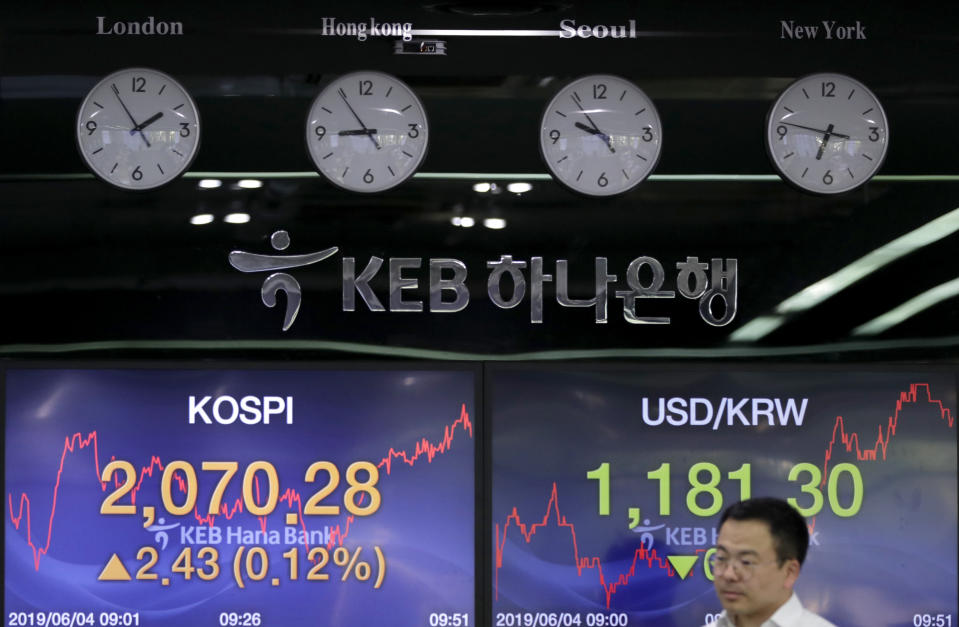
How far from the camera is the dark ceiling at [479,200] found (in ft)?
16.3

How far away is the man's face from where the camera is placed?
15.4ft

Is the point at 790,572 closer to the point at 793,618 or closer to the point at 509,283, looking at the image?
the point at 793,618

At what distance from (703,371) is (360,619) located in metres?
1.53

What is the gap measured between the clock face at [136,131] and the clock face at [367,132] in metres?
0.46

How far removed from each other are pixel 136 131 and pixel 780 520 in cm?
269

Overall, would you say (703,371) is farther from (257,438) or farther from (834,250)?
(257,438)

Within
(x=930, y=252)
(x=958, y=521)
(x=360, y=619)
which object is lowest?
(x=360, y=619)

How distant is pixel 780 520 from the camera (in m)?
4.81

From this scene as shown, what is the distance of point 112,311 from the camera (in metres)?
4.95

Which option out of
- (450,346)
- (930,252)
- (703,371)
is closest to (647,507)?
(703,371)

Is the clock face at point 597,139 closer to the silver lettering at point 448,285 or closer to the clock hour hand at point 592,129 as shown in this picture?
the clock hour hand at point 592,129

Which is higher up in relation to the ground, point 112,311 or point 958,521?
point 112,311

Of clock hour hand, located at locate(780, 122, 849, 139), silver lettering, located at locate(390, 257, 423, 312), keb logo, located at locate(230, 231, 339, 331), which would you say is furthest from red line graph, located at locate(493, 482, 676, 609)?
clock hour hand, located at locate(780, 122, 849, 139)
